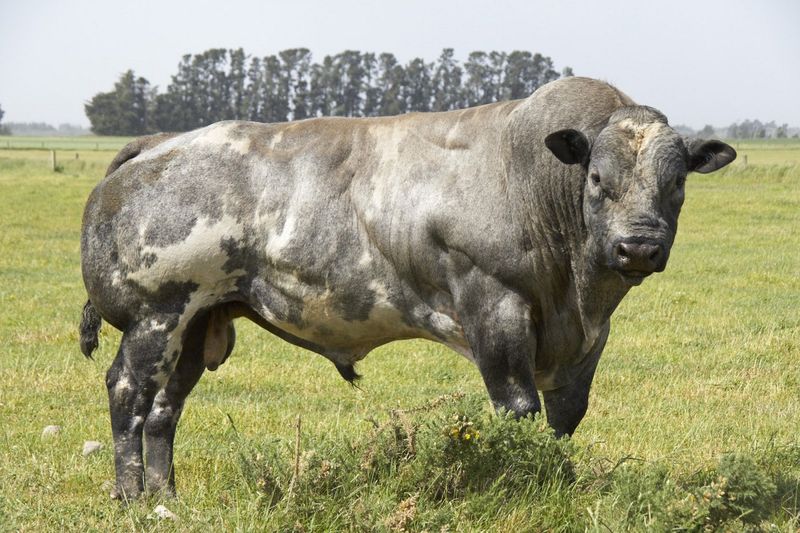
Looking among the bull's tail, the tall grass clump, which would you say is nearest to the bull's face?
the tall grass clump

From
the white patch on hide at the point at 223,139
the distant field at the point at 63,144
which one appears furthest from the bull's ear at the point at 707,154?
the distant field at the point at 63,144

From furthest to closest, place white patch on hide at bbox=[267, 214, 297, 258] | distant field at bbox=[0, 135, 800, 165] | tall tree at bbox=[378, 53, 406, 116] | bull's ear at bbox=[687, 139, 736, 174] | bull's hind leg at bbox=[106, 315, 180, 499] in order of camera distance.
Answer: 1. tall tree at bbox=[378, 53, 406, 116]
2. distant field at bbox=[0, 135, 800, 165]
3. bull's hind leg at bbox=[106, 315, 180, 499]
4. white patch on hide at bbox=[267, 214, 297, 258]
5. bull's ear at bbox=[687, 139, 736, 174]

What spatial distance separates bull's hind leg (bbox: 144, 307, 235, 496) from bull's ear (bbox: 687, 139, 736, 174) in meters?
2.77

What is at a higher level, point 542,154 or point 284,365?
point 542,154

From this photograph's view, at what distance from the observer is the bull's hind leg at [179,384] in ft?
19.3

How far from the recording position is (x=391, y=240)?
5.24 m

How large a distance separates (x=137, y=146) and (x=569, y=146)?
281 centimetres

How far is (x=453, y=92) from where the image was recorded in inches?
4166

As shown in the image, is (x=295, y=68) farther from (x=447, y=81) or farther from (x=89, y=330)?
(x=89, y=330)

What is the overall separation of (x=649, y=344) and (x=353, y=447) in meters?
5.78

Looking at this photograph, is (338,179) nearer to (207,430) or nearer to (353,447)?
(353,447)

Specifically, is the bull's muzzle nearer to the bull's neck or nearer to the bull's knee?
the bull's neck

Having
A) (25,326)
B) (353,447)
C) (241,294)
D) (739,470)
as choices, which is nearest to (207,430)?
(241,294)

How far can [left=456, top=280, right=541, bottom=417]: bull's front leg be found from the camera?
4.88m
